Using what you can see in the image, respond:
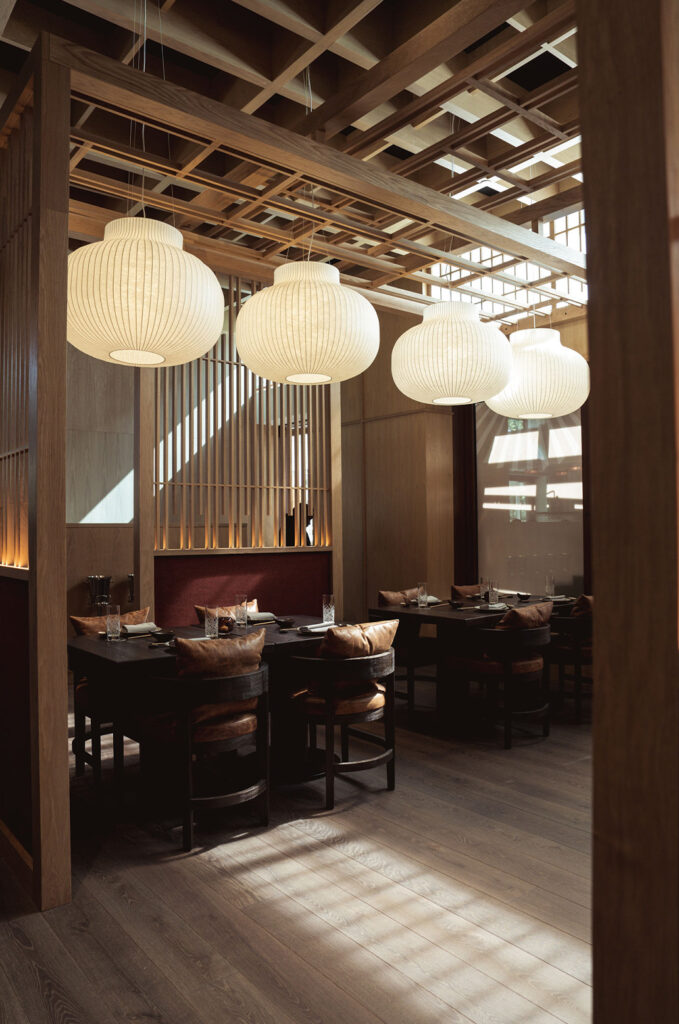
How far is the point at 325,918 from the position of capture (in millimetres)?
2406

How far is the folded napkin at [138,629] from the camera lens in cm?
380

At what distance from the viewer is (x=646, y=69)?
0.97 metres

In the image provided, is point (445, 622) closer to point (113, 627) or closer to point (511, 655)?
point (511, 655)

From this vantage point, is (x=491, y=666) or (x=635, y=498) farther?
(x=491, y=666)

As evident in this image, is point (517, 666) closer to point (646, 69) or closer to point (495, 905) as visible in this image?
point (495, 905)

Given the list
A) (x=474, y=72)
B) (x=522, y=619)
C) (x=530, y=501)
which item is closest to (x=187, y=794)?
(x=522, y=619)

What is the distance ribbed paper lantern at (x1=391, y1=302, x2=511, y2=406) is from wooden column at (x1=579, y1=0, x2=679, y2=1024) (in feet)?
9.96

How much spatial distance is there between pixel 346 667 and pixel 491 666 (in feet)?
4.81

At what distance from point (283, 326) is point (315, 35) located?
1257 mm

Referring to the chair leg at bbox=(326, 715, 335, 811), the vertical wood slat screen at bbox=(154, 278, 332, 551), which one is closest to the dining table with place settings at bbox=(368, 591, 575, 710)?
the vertical wood slat screen at bbox=(154, 278, 332, 551)

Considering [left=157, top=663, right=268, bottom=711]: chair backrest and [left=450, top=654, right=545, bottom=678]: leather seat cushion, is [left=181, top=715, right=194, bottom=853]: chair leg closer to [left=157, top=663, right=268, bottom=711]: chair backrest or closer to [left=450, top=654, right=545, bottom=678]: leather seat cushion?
[left=157, top=663, right=268, bottom=711]: chair backrest

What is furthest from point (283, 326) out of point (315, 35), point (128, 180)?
point (128, 180)

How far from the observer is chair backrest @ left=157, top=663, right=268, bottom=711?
2.92 metres

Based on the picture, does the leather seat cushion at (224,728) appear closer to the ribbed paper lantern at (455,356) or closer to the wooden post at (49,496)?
the wooden post at (49,496)
